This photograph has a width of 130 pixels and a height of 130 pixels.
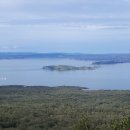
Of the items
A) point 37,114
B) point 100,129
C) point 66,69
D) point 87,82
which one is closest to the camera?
point 100,129

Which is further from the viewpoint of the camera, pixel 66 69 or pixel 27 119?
pixel 66 69

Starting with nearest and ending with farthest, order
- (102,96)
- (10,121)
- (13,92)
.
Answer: (10,121)
(102,96)
(13,92)

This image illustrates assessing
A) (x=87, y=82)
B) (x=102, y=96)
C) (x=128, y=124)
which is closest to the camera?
(x=128, y=124)

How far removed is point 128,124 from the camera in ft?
40.2

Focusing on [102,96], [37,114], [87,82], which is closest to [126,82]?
[87,82]

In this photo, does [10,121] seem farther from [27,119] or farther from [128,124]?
[128,124]

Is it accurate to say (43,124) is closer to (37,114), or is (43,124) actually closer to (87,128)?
(37,114)

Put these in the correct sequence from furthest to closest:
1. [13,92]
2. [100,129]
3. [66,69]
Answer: [66,69], [13,92], [100,129]

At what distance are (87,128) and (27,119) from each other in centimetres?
614

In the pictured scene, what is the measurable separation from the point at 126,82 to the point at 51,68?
48.6 metres

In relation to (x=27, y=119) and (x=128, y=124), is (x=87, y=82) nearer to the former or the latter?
(x=27, y=119)

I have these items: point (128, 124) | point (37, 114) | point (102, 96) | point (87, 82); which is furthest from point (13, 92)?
point (128, 124)

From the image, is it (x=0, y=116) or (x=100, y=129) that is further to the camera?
(x=0, y=116)

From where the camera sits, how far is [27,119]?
62.1 feet
